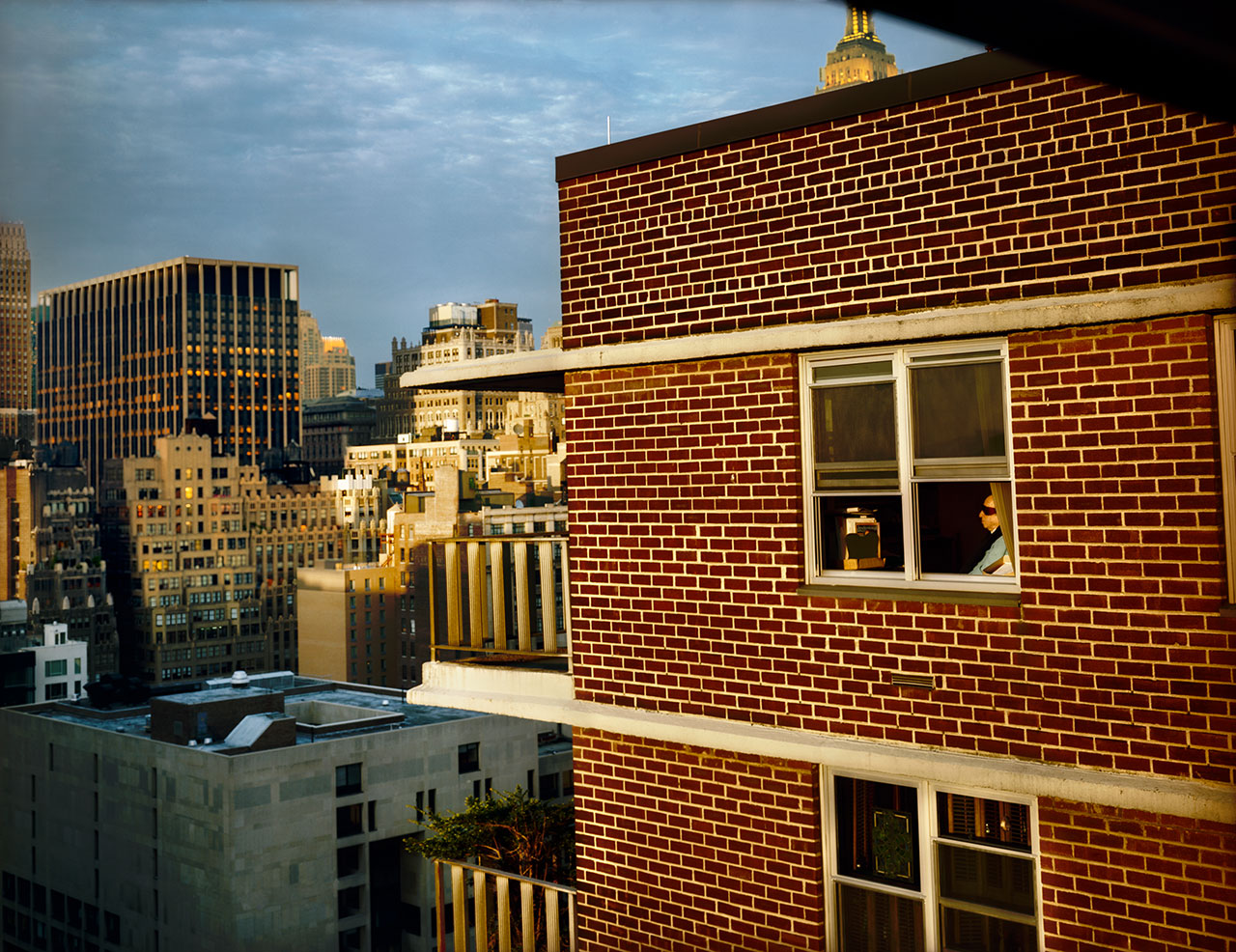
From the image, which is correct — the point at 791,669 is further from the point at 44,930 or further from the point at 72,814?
the point at 44,930

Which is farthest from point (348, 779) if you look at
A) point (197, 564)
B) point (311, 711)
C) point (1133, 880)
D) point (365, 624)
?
point (197, 564)

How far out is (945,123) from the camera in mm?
6957

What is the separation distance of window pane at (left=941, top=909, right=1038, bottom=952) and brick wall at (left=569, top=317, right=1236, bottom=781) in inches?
38.9

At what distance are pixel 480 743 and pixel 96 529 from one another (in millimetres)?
116171

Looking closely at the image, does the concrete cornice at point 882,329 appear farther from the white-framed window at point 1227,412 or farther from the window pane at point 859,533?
the window pane at point 859,533

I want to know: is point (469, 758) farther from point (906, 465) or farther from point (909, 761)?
point (906, 465)

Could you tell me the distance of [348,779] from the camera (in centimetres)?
7069

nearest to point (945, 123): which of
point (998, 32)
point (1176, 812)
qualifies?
point (1176, 812)

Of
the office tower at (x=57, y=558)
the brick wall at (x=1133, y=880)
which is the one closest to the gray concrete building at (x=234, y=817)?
the brick wall at (x=1133, y=880)

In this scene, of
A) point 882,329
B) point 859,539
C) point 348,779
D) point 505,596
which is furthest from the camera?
point 348,779

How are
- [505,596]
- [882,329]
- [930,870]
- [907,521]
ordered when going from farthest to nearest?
[505,596]
[907,521]
[882,329]
[930,870]

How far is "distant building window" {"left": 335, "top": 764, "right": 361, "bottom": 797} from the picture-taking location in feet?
230

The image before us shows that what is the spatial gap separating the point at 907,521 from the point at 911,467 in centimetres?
A: 33

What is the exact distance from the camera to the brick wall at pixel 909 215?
6.24 meters
